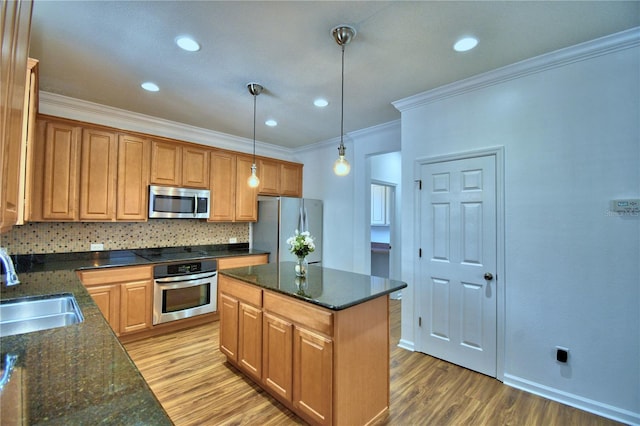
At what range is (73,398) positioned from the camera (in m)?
0.84

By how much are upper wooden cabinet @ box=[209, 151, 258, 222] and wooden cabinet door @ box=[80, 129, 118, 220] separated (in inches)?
46.1

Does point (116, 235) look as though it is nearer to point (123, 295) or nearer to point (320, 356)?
point (123, 295)

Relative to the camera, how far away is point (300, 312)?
2.00m

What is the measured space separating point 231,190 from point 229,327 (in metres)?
2.19

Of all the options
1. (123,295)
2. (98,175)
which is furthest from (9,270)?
(98,175)

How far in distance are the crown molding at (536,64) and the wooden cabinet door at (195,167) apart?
2.75 metres

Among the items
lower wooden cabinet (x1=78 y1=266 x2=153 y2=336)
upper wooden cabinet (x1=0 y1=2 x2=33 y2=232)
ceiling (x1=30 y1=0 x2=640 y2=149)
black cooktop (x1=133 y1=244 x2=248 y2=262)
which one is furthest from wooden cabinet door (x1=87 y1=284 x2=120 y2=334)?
upper wooden cabinet (x1=0 y1=2 x2=33 y2=232)

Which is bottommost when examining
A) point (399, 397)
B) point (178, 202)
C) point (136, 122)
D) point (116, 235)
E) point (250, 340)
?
point (399, 397)

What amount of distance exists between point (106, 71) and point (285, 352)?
9.23ft

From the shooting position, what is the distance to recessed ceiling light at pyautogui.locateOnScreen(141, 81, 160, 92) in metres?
2.78

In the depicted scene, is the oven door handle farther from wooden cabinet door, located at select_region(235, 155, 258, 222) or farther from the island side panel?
the island side panel

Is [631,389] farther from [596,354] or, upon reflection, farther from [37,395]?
[37,395]

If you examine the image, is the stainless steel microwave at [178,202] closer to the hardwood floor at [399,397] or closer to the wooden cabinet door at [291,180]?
the wooden cabinet door at [291,180]

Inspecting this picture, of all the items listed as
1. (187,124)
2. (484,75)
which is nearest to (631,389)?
(484,75)
